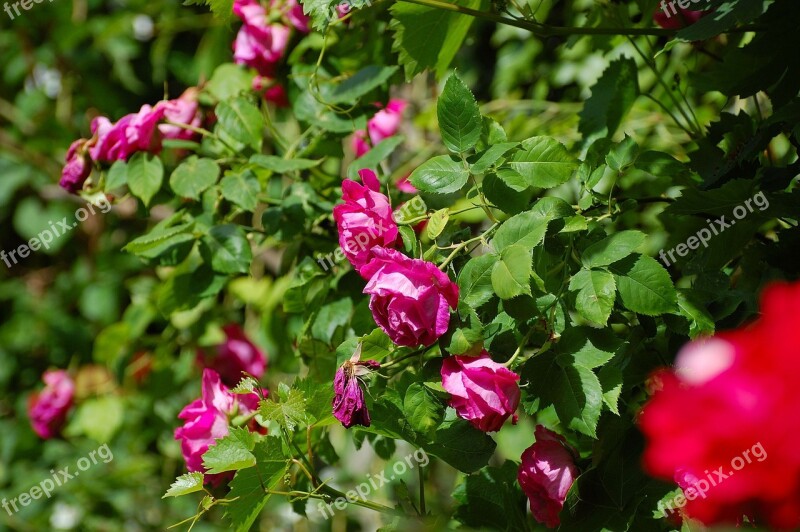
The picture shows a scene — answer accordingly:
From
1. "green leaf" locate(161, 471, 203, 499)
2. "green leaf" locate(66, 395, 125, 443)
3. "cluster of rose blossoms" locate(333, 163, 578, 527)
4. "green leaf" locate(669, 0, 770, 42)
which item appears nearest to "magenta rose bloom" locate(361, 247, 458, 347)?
"cluster of rose blossoms" locate(333, 163, 578, 527)

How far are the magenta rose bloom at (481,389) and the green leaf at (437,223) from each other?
0.12 meters

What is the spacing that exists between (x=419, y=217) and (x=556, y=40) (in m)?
1.05

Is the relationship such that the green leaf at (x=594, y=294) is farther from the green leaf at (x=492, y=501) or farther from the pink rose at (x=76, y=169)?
the pink rose at (x=76, y=169)

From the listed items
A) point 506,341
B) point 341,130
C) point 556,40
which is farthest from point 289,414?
point 556,40

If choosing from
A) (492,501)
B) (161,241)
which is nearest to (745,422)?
(492,501)

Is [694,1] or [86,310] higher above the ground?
[694,1]

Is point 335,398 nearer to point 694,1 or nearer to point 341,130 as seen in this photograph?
point 341,130

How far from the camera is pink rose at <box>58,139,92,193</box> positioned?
1.19m

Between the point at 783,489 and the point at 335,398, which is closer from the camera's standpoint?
the point at 783,489

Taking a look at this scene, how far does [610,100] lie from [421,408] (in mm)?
545

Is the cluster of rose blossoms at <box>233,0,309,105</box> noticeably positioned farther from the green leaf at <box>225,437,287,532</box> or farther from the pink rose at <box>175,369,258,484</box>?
the green leaf at <box>225,437,287,532</box>

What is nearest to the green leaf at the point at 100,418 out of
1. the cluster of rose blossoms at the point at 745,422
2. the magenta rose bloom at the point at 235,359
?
the magenta rose bloom at the point at 235,359

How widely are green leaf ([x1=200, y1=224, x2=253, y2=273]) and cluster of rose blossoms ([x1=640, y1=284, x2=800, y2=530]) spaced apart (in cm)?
80

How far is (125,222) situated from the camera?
2.62 m
